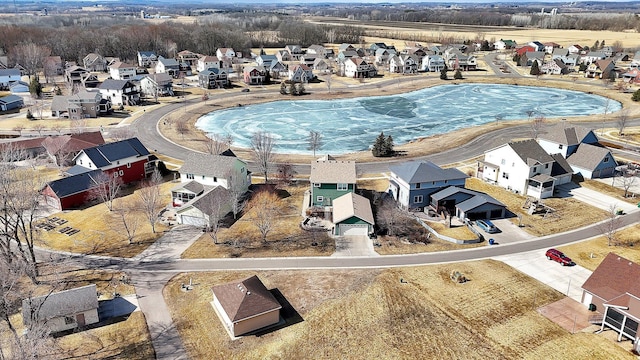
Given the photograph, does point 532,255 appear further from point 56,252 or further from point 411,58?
point 411,58

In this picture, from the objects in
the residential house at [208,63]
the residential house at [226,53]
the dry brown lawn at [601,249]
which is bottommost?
the dry brown lawn at [601,249]

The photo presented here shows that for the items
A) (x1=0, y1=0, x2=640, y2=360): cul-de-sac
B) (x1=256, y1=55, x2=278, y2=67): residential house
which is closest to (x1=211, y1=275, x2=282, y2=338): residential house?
(x1=0, y1=0, x2=640, y2=360): cul-de-sac

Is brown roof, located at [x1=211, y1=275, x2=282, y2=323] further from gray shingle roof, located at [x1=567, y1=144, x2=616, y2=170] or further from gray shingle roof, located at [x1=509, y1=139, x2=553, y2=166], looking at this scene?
gray shingle roof, located at [x1=567, y1=144, x2=616, y2=170]

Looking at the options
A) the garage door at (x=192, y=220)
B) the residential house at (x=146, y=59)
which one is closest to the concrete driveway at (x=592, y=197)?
the garage door at (x=192, y=220)

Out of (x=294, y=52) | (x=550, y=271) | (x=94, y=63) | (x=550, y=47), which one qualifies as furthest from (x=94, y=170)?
(x=550, y=47)

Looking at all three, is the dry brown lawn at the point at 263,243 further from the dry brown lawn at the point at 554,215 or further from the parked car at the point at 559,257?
the dry brown lawn at the point at 554,215

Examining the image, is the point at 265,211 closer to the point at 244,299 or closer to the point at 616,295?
the point at 244,299
